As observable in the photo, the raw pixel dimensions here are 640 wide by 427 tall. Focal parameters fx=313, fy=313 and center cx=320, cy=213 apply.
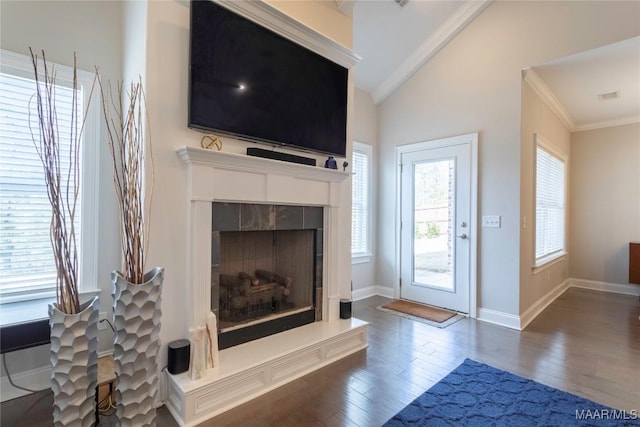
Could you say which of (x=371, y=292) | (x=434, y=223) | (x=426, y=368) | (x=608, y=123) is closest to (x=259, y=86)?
(x=426, y=368)

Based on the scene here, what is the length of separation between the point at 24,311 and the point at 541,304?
5.13 m

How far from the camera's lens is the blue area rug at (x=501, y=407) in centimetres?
182

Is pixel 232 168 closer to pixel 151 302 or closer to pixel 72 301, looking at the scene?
pixel 151 302

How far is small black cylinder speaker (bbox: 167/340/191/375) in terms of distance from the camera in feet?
6.26

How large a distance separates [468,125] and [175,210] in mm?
3325

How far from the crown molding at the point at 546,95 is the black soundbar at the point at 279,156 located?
8.44 ft

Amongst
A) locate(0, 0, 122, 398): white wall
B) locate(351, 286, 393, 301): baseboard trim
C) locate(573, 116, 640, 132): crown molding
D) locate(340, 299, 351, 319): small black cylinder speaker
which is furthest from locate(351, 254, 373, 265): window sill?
locate(573, 116, 640, 132): crown molding

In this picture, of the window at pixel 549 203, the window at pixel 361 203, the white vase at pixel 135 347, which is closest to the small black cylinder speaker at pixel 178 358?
the white vase at pixel 135 347

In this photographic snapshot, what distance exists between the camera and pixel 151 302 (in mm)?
1671

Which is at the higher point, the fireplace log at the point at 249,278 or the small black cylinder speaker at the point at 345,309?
the fireplace log at the point at 249,278

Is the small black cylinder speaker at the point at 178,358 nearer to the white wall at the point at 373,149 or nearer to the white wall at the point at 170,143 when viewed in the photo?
the white wall at the point at 170,143

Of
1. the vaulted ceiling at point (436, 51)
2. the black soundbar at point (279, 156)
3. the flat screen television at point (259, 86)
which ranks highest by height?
the vaulted ceiling at point (436, 51)

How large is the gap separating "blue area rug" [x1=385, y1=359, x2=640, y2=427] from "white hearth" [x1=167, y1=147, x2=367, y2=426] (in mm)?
754

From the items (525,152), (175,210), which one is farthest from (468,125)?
(175,210)
